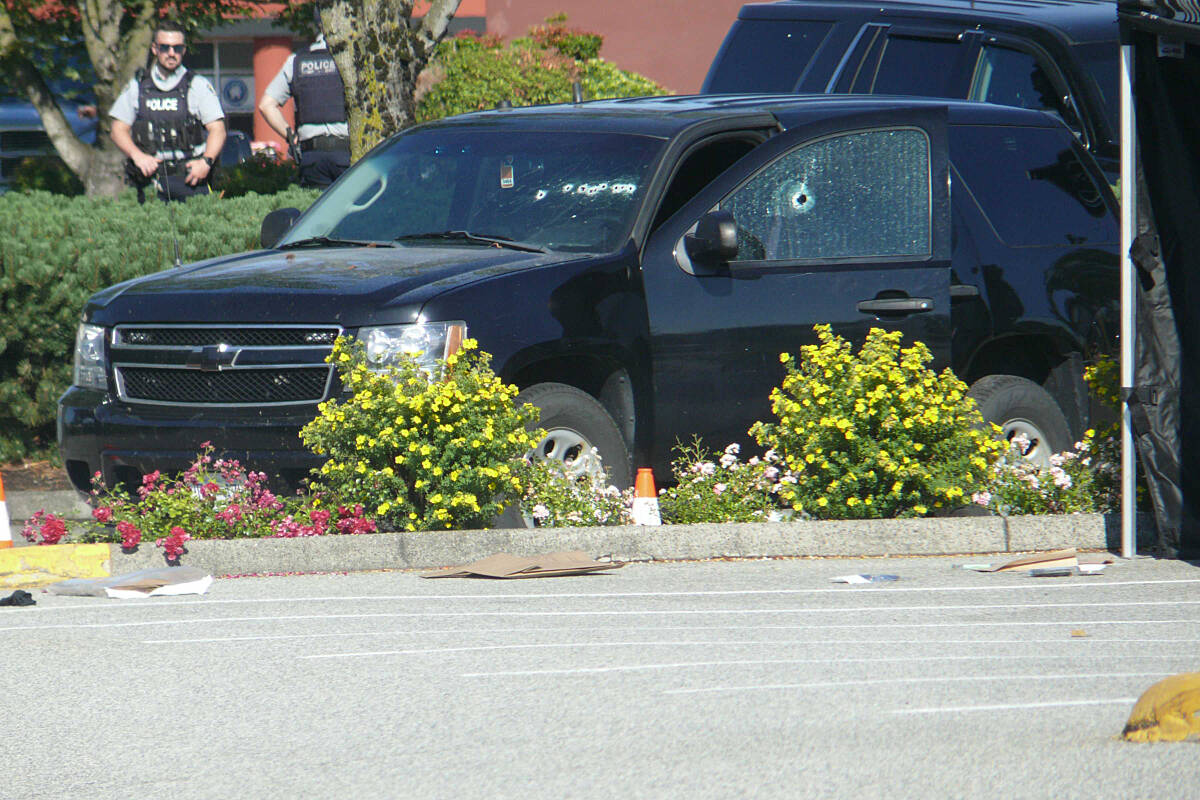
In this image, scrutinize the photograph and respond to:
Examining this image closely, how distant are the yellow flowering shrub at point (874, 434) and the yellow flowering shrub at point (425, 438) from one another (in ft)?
4.26

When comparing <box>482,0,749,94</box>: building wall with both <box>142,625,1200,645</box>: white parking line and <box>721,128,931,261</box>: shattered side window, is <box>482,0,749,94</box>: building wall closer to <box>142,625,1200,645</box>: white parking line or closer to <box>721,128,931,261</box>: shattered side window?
<box>721,128,931,261</box>: shattered side window

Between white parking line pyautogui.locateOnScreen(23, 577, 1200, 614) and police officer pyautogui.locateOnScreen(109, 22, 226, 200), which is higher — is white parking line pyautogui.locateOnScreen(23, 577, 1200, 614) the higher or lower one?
the lower one

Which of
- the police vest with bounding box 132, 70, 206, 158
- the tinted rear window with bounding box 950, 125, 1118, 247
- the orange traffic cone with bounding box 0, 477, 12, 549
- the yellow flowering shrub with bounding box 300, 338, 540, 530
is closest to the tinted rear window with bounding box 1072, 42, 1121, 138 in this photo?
the tinted rear window with bounding box 950, 125, 1118, 247

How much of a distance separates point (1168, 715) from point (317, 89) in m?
10.0

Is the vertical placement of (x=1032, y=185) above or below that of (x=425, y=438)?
above

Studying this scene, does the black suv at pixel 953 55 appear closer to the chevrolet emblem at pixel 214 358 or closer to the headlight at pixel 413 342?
the headlight at pixel 413 342

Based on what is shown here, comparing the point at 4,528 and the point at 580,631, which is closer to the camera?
the point at 580,631

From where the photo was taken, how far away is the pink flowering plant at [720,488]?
27.1 ft

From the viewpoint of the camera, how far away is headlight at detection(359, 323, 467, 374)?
764 centimetres

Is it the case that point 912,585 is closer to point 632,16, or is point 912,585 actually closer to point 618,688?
point 618,688

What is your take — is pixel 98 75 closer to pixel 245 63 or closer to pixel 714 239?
pixel 714 239

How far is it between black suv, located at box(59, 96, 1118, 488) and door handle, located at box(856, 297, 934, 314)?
1 cm

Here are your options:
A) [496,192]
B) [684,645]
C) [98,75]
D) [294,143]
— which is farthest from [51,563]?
[98,75]

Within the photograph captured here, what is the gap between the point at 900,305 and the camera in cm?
869
